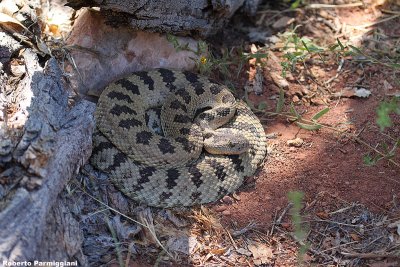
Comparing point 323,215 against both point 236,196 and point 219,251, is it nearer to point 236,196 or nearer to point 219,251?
point 236,196

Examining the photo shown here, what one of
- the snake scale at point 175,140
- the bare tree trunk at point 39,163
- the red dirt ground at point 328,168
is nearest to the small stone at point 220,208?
the red dirt ground at point 328,168

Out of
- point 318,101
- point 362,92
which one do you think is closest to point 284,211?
point 318,101

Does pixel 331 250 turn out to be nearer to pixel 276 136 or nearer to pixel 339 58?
pixel 276 136

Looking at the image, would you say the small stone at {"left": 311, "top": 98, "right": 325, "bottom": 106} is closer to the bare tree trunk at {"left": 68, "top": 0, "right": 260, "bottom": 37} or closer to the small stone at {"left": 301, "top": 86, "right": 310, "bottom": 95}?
the small stone at {"left": 301, "top": 86, "right": 310, "bottom": 95}

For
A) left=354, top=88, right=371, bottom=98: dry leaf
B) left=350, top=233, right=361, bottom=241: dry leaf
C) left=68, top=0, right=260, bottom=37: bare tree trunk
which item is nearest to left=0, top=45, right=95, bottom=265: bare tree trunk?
left=68, top=0, right=260, bottom=37: bare tree trunk

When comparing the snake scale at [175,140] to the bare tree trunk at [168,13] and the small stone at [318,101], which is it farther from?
the small stone at [318,101]

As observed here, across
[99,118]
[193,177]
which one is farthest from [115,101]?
[193,177]

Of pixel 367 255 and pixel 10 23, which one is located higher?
pixel 10 23
